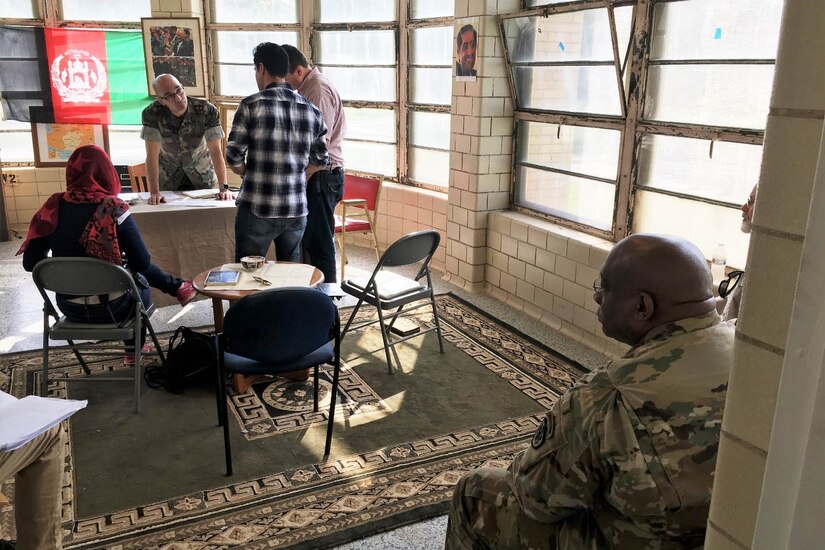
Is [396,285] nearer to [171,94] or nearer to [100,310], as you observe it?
[100,310]

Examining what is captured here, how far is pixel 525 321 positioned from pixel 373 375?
142 cm

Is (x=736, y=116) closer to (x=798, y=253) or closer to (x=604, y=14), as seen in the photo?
(x=604, y=14)

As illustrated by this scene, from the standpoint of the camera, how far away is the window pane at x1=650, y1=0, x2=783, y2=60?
332 cm

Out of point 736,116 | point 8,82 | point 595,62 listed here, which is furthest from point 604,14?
point 8,82

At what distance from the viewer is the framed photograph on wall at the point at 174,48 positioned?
6.88m

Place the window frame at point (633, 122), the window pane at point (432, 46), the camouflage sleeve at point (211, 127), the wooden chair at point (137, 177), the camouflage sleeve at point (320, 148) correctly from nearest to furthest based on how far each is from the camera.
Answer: the window frame at point (633, 122) < the camouflage sleeve at point (320, 148) < the camouflage sleeve at point (211, 127) < the wooden chair at point (137, 177) < the window pane at point (432, 46)

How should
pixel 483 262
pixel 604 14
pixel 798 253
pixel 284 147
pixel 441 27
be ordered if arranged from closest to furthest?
pixel 798 253 → pixel 284 147 → pixel 604 14 → pixel 483 262 → pixel 441 27

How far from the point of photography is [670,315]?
142 cm

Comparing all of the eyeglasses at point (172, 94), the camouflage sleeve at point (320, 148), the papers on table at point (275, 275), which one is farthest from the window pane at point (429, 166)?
the papers on table at point (275, 275)

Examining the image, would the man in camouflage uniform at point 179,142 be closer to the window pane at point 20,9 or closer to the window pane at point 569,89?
the window pane at point 569,89

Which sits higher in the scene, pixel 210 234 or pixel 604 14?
pixel 604 14

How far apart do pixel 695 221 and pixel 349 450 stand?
231 centimetres

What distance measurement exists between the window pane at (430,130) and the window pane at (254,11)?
184 centimetres

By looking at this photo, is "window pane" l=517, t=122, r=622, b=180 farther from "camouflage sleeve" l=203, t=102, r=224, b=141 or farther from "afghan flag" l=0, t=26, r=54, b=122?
"afghan flag" l=0, t=26, r=54, b=122
